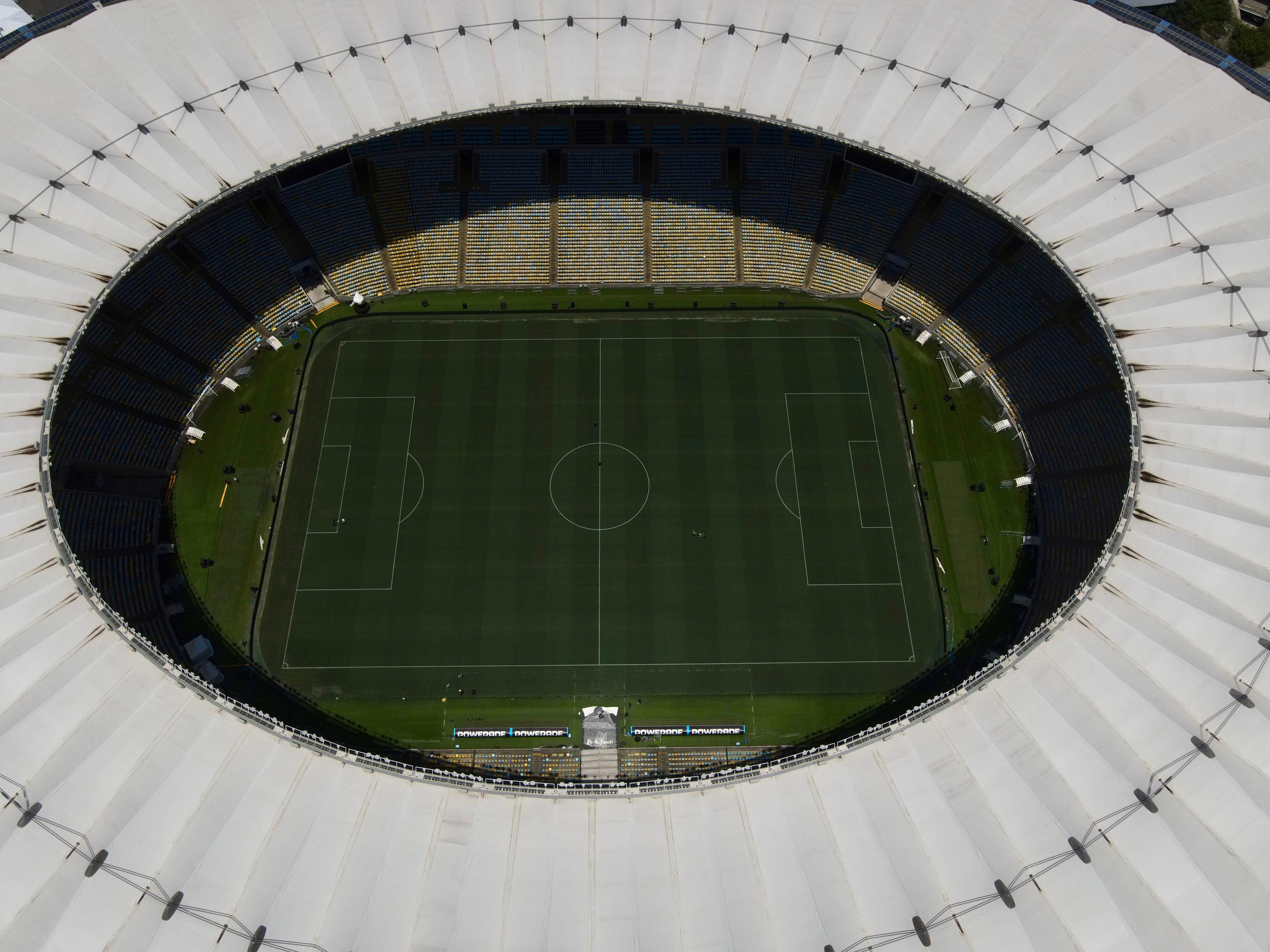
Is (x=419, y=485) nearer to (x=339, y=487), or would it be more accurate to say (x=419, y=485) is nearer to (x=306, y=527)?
(x=339, y=487)

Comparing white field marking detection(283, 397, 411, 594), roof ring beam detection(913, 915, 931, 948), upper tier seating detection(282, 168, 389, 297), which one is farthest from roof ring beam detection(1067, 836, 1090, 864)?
upper tier seating detection(282, 168, 389, 297)

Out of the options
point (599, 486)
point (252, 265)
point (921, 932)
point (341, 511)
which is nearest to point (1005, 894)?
point (921, 932)

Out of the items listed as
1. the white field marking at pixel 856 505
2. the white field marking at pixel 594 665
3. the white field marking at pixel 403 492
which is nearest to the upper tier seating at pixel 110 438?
the white field marking at pixel 403 492

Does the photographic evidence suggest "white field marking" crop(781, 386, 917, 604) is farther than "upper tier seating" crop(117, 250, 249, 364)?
A: No

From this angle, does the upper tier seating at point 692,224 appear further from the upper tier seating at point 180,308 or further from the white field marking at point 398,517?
the upper tier seating at point 180,308

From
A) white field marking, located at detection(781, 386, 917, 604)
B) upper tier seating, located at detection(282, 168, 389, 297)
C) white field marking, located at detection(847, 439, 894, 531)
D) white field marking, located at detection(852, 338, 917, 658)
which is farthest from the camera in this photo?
upper tier seating, located at detection(282, 168, 389, 297)

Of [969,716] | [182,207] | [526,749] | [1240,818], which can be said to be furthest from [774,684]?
[182,207]

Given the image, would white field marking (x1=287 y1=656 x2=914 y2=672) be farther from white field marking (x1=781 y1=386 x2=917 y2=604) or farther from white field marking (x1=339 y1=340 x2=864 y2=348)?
white field marking (x1=339 y1=340 x2=864 y2=348)
